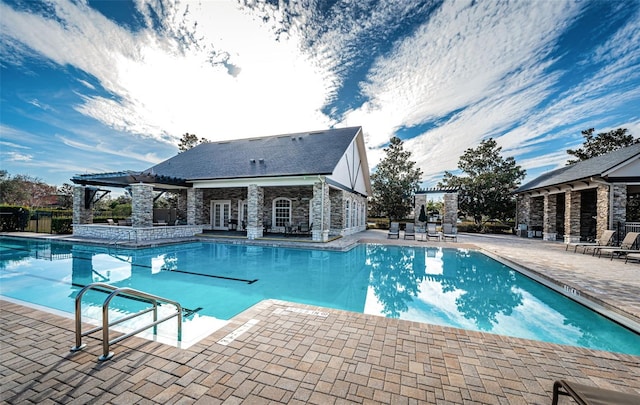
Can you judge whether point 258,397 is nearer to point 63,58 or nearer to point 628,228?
point 63,58

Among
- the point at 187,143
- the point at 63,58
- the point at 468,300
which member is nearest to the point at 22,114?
the point at 63,58

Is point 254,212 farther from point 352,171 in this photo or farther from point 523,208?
point 523,208

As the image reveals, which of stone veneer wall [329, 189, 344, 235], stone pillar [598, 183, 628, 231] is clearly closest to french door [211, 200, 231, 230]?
stone veneer wall [329, 189, 344, 235]

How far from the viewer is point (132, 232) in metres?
12.7

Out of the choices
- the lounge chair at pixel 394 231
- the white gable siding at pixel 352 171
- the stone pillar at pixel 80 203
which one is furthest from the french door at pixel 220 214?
the lounge chair at pixel 394 231

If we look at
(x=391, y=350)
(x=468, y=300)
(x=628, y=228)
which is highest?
(x=628, y=228)

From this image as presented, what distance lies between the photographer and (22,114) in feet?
52.0

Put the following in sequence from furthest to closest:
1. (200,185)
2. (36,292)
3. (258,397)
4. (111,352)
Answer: (200,185), (36,292), (111,352), (258,397)

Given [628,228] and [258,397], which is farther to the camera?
[628,228]

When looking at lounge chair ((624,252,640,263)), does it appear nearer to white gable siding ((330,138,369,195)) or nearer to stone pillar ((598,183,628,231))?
stone pillar ((598,183,628,231))

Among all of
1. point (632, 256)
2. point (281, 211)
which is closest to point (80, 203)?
point (281, 211)

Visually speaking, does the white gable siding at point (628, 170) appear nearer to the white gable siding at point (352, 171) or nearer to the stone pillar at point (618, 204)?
the stone pillar at point (618, 204)

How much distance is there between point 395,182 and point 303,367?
25046 mm

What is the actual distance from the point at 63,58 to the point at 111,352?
47.0ft
